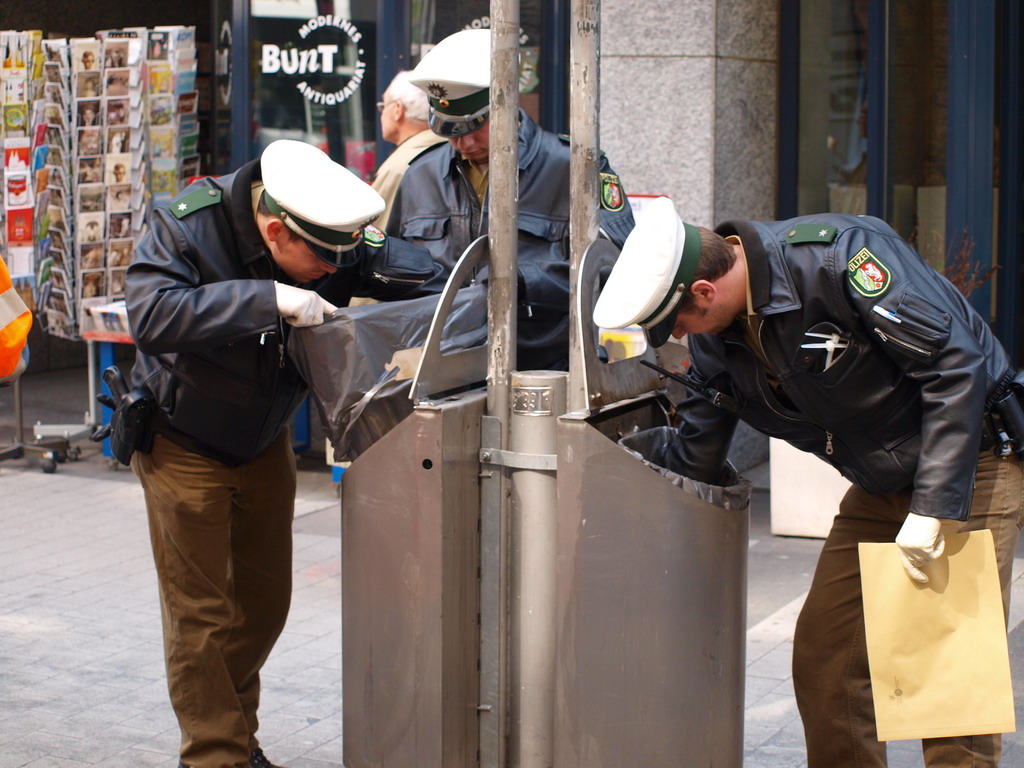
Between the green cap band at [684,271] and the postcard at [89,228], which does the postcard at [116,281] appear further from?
the green cap band at [684,271]

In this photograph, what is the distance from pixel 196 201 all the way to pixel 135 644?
2240mm

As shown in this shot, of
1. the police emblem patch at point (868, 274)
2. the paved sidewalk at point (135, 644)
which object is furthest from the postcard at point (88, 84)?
the police emblem patch at point (868, 274)

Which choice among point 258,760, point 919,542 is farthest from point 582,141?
point 258,760

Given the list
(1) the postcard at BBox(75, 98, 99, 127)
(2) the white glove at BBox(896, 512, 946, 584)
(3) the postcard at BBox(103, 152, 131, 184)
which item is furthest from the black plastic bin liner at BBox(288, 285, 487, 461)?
(1) the postcard at BBox(75, 98, 99, 127)

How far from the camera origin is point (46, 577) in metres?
5.98

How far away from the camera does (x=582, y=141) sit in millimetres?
2830

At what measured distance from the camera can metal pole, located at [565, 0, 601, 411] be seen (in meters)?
2.82

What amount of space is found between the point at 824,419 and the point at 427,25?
505 centimetres

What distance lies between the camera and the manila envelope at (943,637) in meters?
3.06

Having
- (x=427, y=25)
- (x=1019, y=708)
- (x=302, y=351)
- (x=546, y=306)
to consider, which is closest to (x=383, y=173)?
(x=427, y=25)

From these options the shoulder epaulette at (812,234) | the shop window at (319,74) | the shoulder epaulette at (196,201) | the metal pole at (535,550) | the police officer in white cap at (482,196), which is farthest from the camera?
the shop window at (319,74)

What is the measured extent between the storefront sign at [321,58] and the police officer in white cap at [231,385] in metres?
4.27

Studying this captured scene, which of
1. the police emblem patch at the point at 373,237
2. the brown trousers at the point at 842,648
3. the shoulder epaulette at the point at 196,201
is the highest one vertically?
the shoulder epaulette at the point at 196,201

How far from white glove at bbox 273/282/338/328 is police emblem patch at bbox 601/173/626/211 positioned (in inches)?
33.2
